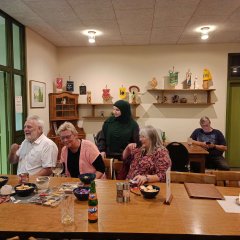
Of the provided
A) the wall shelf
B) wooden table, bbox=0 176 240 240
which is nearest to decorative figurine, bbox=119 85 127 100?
the wall shelf

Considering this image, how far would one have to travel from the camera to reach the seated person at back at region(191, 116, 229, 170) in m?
4.09

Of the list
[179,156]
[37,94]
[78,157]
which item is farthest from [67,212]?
[37,94]

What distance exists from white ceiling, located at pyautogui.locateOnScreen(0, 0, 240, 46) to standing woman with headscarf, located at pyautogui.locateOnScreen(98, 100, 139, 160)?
127 cm

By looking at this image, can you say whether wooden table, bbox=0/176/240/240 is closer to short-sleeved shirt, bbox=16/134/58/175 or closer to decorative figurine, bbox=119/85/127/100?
short-sleeved shirt, bbox=16/134/58/175

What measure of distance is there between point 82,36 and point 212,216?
4004mm

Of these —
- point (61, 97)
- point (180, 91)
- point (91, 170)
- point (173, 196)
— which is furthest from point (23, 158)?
point (180, 91)

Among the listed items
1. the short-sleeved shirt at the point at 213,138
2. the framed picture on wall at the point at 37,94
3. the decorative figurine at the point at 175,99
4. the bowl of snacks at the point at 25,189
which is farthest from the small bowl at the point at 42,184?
the decorative figurine at the point at 175,99

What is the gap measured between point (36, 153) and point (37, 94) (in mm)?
2169

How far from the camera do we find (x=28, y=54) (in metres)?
4.13

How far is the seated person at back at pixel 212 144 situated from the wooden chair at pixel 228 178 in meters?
2.01

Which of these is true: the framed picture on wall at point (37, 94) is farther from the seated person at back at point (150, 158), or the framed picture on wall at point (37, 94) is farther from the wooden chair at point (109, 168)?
the seated person at back at point (150, 158)

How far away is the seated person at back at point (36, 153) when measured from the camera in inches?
99.0

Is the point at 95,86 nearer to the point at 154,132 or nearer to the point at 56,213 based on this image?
the point at 154,132

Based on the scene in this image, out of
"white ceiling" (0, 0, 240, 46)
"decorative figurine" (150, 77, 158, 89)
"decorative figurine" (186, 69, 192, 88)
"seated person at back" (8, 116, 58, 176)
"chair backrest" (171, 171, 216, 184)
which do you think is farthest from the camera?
"decorative figurine" (150, 77, 158, 89)
